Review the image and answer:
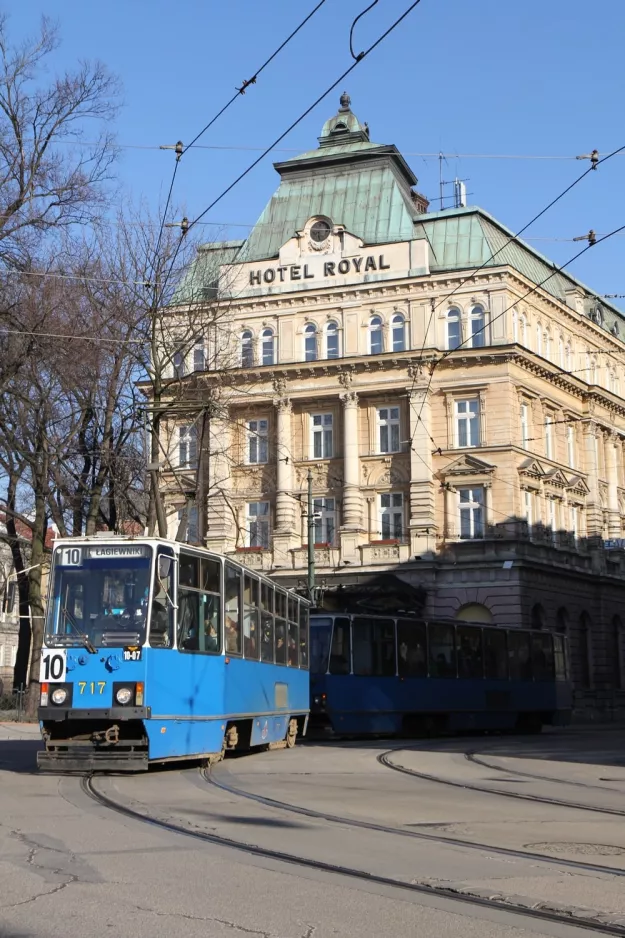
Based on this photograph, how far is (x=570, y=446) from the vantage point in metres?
59.1

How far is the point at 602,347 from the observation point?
6347 centimetres

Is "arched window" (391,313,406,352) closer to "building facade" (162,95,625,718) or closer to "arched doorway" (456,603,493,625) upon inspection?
"building facade" (162,95,625,718)

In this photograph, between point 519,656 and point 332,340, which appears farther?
point 332,340

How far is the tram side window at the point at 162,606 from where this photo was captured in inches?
644

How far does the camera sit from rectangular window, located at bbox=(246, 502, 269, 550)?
55375 millimetres

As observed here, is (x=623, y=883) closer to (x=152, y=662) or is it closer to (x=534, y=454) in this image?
(x=152, y=662)

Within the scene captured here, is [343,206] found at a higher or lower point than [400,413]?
higher

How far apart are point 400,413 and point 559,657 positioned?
1729 centimetres

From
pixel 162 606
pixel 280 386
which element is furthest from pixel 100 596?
pixel 280 386

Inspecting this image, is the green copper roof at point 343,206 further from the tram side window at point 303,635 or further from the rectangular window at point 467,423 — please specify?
the tram side window at point 303,635

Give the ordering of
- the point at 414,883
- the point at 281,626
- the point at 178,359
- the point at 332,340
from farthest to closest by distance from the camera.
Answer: the point at 332,340 < the point at 178,359 < the point at 281,626 < the point at 414,883

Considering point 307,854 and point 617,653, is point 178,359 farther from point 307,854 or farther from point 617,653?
point 617,653

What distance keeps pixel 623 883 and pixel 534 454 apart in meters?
46.5

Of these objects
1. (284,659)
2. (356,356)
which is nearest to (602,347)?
(356,356)
